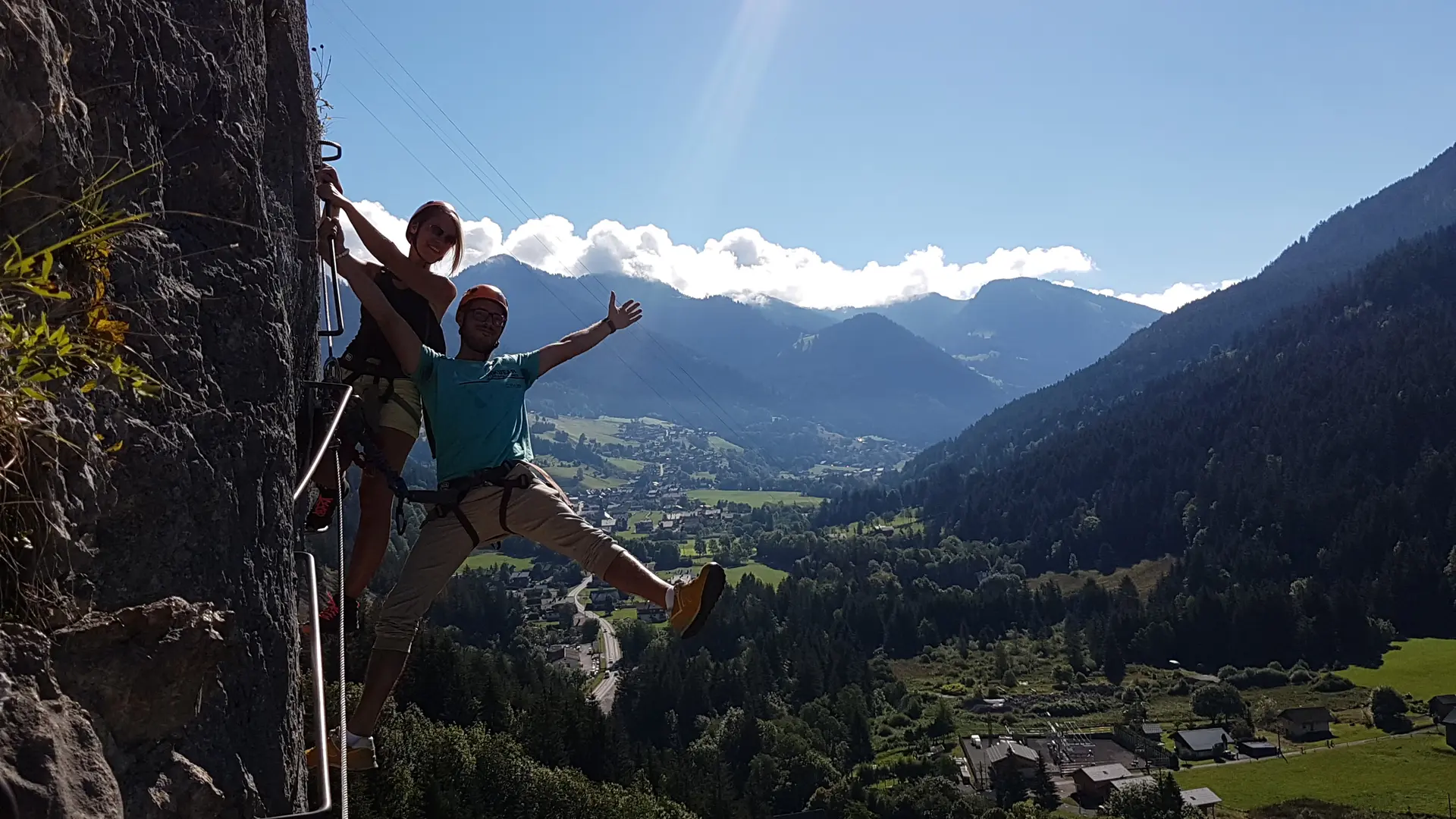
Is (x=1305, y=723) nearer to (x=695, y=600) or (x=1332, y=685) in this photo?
(x=1332, y=685)

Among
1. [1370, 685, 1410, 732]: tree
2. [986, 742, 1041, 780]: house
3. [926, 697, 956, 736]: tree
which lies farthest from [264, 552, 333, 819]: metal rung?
[1370, 685, 1410, 732]: tree

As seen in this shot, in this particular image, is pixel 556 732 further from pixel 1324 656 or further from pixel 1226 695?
pixel 1324 656

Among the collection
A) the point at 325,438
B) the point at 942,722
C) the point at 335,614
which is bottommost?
the point at 942,722

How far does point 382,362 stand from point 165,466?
213 cm

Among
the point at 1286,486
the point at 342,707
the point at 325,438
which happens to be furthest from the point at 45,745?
the point at 1286,486

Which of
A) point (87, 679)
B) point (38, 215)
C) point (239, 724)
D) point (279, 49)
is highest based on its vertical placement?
point (279, 49)

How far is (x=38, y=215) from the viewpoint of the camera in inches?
112

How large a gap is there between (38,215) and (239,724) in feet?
6.17

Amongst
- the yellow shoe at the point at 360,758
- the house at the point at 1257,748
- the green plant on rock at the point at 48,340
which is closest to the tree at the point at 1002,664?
the house at the point at 1257,748

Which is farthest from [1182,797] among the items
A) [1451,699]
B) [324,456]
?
[324,456]

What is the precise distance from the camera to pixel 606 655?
10500cm

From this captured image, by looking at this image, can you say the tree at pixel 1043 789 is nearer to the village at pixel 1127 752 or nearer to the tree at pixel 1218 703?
the village at pixel 1127 752

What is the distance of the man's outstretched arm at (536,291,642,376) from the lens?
5684mm

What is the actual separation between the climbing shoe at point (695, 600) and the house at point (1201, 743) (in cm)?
9182
